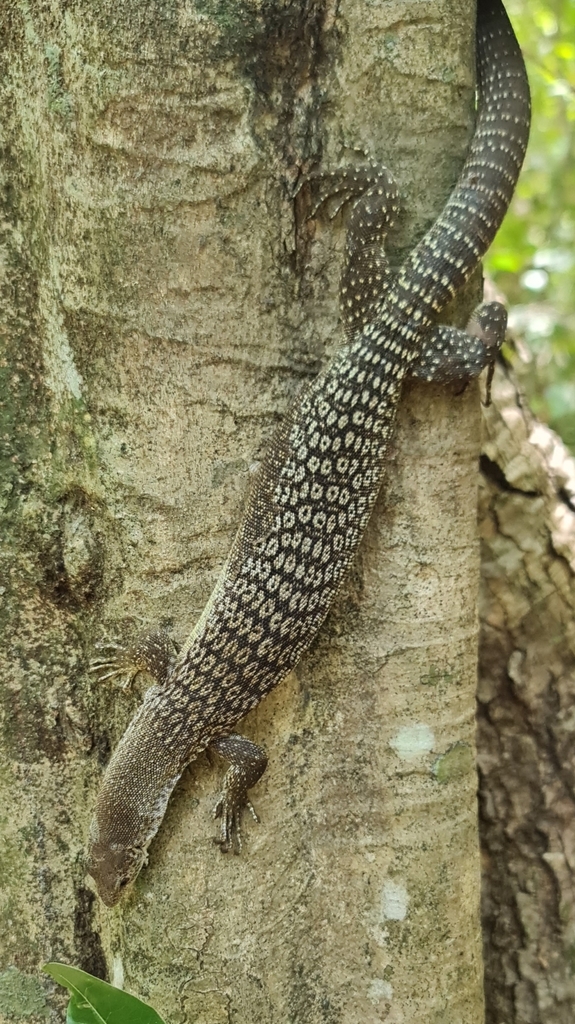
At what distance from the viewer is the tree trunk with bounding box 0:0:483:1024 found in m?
2.42

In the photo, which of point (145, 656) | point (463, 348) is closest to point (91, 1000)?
point (145, 656)

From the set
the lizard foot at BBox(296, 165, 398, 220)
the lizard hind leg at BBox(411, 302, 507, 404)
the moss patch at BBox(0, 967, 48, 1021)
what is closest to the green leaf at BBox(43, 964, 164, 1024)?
the moss patch at BBox(0, 967, 48, 1021)

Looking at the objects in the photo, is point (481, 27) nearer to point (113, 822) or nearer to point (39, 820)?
point (113, 822)

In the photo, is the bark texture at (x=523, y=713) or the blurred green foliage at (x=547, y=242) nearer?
the bark texture at (x=523, y=713)

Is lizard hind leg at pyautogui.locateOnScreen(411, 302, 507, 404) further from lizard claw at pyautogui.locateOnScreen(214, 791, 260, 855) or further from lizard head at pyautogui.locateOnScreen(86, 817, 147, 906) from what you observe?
lizard head at pyautogui.locateOnScreen(86, 817, 147, 906)

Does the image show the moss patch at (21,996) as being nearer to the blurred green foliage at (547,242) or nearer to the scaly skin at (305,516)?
the scaly skin at (305,516)

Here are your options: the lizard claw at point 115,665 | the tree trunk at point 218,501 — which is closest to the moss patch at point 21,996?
the tree trunk at point 218,501

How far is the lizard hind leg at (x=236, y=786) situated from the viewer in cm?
268

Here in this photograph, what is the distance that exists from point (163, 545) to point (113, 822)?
94 centimetres

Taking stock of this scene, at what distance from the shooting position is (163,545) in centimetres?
268

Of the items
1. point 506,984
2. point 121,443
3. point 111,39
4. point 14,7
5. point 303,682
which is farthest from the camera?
point 506,984

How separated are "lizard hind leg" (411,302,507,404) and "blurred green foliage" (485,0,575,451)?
236cm

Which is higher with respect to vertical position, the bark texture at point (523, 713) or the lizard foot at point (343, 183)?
the lizard foot at point (343, 183)

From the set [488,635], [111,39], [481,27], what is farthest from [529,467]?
[111,39]
